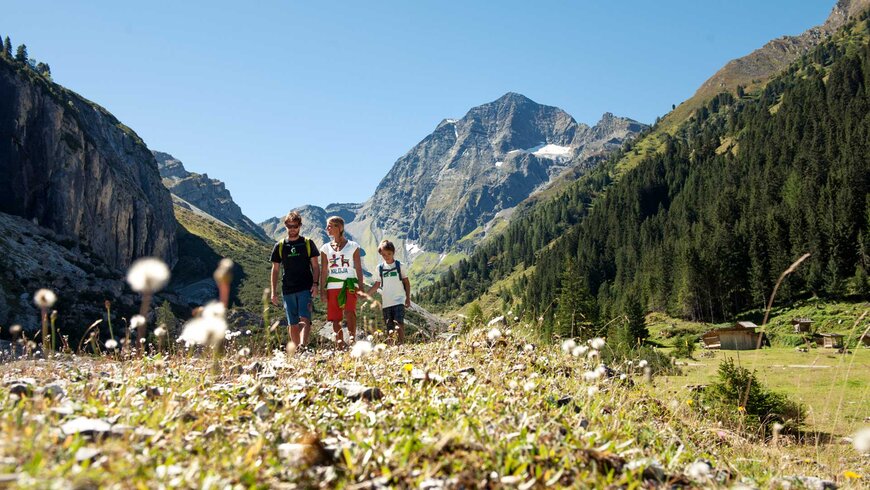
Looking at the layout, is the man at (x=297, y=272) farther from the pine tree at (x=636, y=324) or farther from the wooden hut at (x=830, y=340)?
the wooden hut at (x=830, y=340)

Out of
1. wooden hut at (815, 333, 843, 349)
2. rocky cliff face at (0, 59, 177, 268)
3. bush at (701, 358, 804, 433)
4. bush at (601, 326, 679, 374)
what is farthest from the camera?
rocky cliff face at (0, 59, 177, 268)

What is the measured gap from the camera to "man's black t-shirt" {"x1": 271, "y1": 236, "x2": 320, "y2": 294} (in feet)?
35.9

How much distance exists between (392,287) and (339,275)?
5.07ft

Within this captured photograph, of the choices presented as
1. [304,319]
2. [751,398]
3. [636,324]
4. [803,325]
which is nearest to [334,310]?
[304,319]

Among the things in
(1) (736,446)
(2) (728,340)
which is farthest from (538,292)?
(1) (736,446)

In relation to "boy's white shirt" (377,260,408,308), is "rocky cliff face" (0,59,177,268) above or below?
above

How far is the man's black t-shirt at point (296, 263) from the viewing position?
431 inches

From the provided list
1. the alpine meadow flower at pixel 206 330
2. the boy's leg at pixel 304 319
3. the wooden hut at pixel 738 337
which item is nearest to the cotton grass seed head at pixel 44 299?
the alpine meadow flower at pixel 206 330

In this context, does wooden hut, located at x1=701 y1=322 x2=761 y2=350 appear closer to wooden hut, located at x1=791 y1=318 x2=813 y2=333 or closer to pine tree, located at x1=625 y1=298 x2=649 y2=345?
wooden hut, located at x1=791 y1=318 x2=813 y2=333

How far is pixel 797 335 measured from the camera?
67.4 meters

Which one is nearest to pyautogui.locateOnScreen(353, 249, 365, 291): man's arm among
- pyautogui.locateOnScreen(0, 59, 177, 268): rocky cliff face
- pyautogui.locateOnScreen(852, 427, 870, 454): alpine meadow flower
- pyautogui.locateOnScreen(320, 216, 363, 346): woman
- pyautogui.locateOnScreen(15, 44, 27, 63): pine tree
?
pyautogui.locateOnScreen(320, 216, 363, 346): woman

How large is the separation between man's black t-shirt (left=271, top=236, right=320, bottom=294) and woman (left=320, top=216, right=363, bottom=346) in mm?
383

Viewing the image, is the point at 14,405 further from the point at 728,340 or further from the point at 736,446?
the point at 728,340

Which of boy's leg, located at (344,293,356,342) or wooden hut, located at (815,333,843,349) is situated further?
wooden hut, located at (815,333,843,349)
